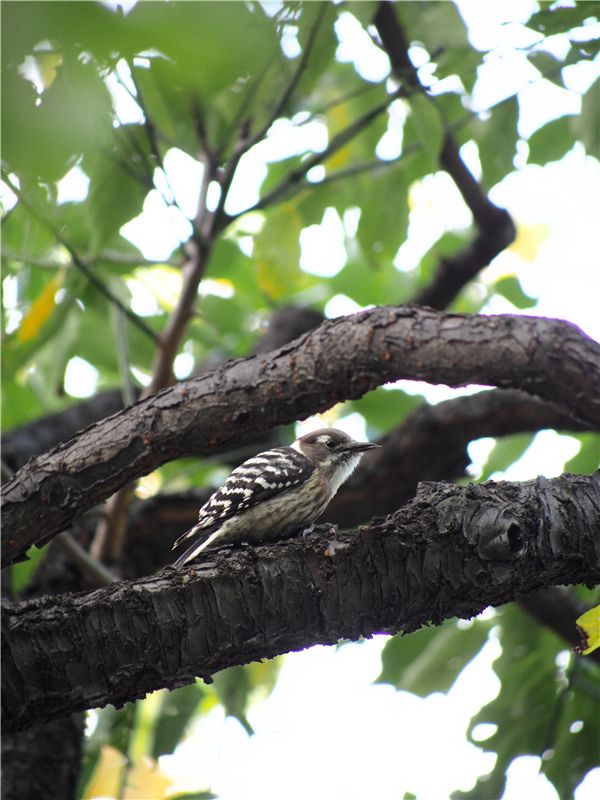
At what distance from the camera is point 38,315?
4.74 m

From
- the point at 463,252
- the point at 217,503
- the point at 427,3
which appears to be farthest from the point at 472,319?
the point at 463,252

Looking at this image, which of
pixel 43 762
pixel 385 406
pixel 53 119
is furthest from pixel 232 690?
pixel 53 119

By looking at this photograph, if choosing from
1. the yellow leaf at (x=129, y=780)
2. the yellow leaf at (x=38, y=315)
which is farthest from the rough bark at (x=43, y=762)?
the yellow leaf at (x=38, y=315)

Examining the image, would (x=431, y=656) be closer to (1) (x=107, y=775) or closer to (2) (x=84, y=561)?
(2) (x=84, y=561)

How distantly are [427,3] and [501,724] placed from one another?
12.8 ft

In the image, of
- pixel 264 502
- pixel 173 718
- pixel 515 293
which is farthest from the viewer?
pixel 515 293

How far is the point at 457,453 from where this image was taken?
19.2ft

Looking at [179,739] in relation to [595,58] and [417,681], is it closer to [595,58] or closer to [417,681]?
[417,681]

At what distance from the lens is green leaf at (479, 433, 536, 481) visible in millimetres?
5699

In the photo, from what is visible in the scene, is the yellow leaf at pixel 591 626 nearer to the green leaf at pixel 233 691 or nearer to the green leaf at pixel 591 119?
the green leaf at pixel 233 691

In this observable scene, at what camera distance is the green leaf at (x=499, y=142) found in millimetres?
4570

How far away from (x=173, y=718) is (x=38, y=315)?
2.40 m

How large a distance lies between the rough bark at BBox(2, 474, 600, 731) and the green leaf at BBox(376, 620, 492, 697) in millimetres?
2455

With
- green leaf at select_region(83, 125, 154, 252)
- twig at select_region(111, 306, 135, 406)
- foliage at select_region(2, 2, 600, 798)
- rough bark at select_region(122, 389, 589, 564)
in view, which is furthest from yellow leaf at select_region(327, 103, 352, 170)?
green leaf at select_region(83, 125, 154, 252)
